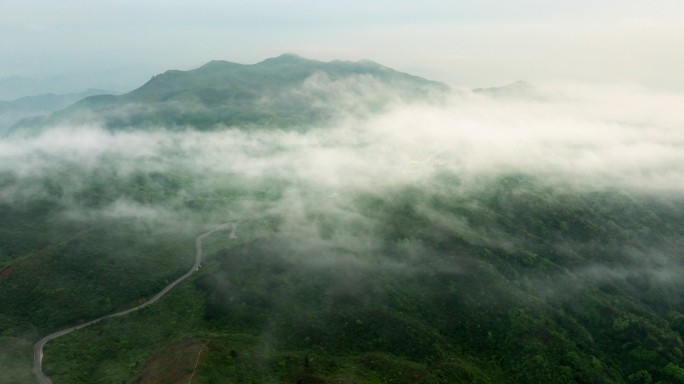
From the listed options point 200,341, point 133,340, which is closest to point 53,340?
A: point 133,340

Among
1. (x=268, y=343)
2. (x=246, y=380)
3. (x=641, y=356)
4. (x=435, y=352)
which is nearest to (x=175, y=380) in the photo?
(x=246, y=380)

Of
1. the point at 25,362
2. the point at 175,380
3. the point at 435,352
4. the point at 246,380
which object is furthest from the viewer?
the point at 435,352

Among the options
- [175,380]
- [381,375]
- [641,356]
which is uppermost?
[175,380]

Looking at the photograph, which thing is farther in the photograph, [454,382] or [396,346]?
[396,346]

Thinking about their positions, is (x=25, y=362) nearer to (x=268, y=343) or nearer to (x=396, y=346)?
(x=268, y=343)

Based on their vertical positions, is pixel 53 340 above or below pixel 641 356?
above

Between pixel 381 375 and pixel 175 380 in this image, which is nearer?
pixel 175 380

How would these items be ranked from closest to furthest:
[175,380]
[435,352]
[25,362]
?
[175,380] < [25,362] < [435,352]

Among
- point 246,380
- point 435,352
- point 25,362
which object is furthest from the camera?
point 435,352

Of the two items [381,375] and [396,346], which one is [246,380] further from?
[396,346]
